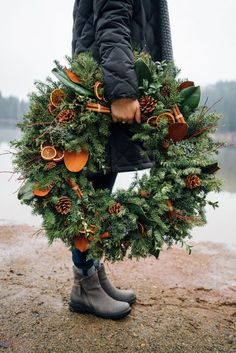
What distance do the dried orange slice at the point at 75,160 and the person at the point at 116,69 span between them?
0.53 ft

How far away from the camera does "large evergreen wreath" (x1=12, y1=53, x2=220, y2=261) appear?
1.94 meters

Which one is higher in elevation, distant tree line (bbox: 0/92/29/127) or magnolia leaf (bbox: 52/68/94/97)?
distant tree line (bbox: 0/92/29/127)

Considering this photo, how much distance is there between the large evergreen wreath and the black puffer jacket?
0.07m

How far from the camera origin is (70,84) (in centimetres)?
197

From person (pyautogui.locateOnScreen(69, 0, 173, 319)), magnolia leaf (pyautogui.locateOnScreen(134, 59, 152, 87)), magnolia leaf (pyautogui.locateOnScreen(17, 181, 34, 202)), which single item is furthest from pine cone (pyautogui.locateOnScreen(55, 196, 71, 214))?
magnolia leaf (pyautogui.locateOnScreen(134, 59, 152, 87))

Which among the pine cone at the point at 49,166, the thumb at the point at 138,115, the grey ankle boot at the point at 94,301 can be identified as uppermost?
the thumb at the point at 138,115

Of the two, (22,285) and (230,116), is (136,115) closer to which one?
(22,285)

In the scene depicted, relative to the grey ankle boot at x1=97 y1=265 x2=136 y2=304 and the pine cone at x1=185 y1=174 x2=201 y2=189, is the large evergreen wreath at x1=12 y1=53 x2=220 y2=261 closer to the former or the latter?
the pine cone at x1=185 y1=174 x2=201 y2=189

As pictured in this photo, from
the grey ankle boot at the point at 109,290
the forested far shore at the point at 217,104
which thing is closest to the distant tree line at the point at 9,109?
the forested far shore at the point at 217,104

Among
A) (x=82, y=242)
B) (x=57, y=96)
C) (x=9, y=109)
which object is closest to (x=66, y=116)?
(x=57, y=96)

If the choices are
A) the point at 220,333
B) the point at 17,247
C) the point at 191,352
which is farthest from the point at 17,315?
the point at 17,247

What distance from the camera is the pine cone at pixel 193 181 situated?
197 centimetres

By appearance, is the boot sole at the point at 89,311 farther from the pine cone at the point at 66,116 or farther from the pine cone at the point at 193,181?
the pine cone at the point at 66,116

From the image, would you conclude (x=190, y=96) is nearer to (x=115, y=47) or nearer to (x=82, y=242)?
(x=115, y=47)
